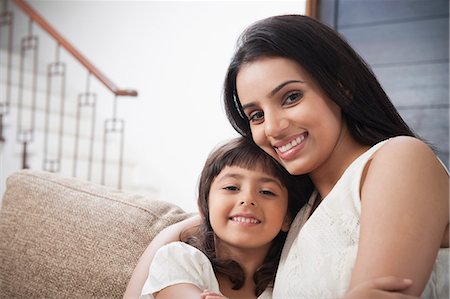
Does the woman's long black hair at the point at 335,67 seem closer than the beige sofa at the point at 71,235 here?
Yes

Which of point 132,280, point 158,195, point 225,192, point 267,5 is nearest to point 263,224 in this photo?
point 225,192

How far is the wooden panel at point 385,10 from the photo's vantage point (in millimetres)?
3850

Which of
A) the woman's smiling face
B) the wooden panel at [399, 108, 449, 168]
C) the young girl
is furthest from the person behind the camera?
the wooden panel at [399, 108, 449, 168]

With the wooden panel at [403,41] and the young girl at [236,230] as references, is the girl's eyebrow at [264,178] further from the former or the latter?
the wooden panel at [403,41]

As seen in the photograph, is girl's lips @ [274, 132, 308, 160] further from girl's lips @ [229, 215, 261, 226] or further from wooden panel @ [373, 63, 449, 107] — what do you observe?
wooden panel @ [373, 63, 449, 107]

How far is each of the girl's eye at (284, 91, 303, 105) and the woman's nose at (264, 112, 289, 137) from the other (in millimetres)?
38

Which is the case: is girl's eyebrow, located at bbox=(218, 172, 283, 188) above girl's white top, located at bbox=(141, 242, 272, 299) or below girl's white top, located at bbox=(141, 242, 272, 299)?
above

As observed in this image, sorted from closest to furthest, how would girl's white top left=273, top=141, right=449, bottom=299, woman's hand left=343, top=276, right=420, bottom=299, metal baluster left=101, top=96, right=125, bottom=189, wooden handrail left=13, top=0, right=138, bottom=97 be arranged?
1. woman's hand left=343, top=276, right=420, bottom=299
2. girl's white top left=273, top=141, right=449, bottom=299
3. wooden handrail left=13, top=0, right=138, bottom=97
4. metal baluster left=101, top=96, right=125, bottom=189

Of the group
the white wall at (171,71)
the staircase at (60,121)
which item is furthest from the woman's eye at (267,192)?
A: the staircase at (60,121)

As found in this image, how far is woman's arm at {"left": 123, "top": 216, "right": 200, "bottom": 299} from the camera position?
1.35m

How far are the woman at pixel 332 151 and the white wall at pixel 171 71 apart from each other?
11.1 ft

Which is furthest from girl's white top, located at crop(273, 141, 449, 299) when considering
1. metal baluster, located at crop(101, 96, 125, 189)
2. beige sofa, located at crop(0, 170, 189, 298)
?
metal baluster, located at crop(101, 96, 125, 189)

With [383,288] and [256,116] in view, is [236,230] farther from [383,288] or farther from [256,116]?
[383,288]

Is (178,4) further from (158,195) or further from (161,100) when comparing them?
(158,195)
